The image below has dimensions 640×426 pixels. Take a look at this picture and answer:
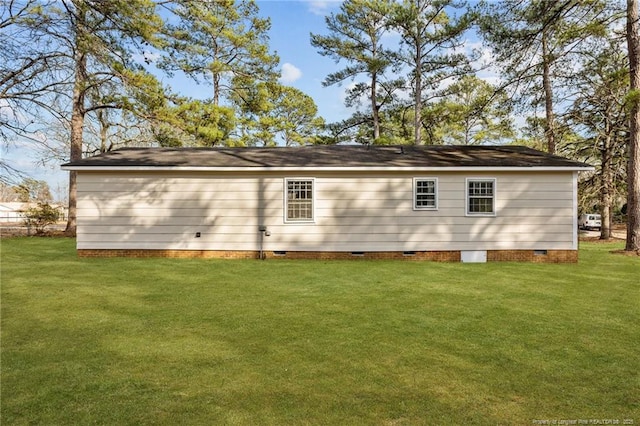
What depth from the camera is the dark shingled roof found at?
37.6 feet

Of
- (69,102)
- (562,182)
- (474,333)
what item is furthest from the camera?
(69,102)

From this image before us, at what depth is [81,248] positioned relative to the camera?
11.6m

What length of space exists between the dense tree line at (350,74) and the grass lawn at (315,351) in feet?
27.3

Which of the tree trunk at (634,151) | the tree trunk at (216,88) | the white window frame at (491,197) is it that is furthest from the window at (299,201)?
the tree trunk at (216,88)

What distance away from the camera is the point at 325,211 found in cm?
1165

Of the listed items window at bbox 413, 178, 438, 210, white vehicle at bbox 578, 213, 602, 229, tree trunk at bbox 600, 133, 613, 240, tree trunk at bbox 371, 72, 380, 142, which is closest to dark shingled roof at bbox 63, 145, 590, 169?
window at bbox 413, 178, 438, 210

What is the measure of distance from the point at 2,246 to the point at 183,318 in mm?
11664

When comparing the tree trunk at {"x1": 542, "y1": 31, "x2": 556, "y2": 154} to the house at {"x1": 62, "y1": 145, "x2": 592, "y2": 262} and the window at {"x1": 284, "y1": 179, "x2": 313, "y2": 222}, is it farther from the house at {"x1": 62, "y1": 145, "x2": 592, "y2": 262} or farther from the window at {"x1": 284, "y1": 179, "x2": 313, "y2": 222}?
the window at {"x1": 284, "y1": 179, "x2": 313, "y2": 222}

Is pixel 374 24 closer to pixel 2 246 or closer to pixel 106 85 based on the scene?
pixel 106 85

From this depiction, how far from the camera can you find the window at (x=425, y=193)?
453 inches

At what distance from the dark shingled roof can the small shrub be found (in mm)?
7228

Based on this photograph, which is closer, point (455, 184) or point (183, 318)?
point (183, 318)

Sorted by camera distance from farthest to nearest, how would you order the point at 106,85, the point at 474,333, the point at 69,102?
the point at 106,85
the point at 69,102
the point at 474,333

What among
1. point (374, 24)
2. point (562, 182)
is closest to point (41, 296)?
point (562, 182)
